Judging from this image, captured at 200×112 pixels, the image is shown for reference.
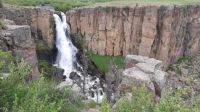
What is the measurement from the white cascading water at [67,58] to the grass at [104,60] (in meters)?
4.94

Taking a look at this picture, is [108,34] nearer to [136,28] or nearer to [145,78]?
[136,28]

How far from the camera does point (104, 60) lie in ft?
298

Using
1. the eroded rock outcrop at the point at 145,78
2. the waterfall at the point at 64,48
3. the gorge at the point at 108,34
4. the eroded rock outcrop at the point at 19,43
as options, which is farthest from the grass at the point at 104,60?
the eroded rock outcrop at the point at 19,43

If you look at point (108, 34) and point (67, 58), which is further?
point (108, 34)

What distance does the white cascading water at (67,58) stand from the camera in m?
77.0

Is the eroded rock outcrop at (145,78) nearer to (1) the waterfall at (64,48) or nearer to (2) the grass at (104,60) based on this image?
(1) the waterfall at (64,48)

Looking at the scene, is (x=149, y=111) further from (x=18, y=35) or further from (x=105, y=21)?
(x=105, y=21)

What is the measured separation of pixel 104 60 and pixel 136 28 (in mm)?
9320

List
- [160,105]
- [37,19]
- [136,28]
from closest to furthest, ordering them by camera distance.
Answer: [160,105]
[37,19]
[136,28]

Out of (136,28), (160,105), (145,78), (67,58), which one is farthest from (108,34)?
(160,105)

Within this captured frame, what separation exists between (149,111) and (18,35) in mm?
34775

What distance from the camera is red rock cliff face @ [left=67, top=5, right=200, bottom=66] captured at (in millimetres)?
90125

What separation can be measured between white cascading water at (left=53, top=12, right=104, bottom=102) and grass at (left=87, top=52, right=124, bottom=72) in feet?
16.2

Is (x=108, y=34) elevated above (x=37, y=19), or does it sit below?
below
